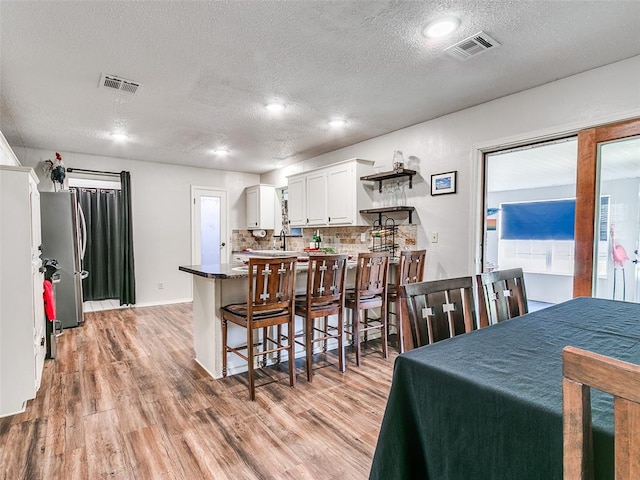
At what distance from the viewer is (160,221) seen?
5770 millimetres

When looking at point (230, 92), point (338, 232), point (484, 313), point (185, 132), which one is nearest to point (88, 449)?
point (484, 313)

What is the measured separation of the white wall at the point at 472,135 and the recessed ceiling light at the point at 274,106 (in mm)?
1415

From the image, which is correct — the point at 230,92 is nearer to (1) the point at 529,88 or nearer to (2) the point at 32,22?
(2) the point at 32,22

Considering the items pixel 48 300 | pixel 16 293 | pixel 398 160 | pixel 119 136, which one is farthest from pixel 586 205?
pixel 119 136

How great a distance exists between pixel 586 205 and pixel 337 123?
94.7 inches

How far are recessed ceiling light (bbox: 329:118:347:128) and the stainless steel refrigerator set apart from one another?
131 inches

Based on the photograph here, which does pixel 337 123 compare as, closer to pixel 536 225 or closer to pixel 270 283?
pixel 270 283

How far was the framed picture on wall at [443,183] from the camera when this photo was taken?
11.5 feet

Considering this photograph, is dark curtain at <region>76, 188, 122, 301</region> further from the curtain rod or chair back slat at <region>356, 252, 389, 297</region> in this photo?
chair back slat at <region>356, 252, 389, 297</region>

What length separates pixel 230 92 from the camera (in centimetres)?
295

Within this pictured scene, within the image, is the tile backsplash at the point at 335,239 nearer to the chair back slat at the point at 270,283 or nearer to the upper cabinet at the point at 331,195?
the upper cabinet at the point at 331,195

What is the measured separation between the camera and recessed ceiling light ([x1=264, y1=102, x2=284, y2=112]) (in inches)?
127

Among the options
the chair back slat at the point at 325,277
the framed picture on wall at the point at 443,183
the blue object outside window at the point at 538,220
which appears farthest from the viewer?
the blue object outside window at the point at 538,220

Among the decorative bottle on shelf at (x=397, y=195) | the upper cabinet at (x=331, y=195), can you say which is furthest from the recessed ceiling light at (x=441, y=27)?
the upper cabinet at (x=331, y=195)
